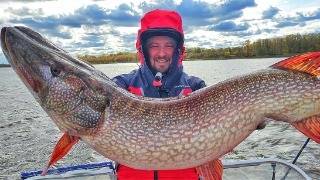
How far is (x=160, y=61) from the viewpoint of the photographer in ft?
11.8

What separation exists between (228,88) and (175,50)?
138 cm

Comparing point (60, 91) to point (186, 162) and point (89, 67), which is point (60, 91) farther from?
point (186, 162)

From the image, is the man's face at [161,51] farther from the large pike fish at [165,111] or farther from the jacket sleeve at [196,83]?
the large pike fish at [165,111]

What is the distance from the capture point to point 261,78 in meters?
2.40

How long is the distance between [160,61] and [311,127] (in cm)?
162

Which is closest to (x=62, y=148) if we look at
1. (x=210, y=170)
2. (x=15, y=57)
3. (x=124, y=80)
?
(x=15, y=57)

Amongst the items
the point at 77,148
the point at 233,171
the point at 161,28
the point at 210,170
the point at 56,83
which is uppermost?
the point at 161,28

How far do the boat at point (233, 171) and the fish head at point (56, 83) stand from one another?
2644 millimetres

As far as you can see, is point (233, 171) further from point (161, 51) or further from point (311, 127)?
point (311, 127)

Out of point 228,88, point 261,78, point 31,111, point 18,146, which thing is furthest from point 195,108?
point 31,111

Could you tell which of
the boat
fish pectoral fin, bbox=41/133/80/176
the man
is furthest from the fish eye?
the boat

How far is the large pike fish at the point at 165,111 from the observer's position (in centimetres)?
235

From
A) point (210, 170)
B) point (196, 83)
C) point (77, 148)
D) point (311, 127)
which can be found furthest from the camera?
point (77, 148)

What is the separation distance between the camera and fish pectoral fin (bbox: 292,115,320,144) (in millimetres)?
2336
